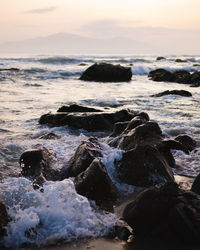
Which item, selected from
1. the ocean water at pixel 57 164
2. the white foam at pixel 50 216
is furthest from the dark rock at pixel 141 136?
the white foam at pixel 50 216

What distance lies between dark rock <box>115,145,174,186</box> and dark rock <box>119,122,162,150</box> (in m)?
0.59

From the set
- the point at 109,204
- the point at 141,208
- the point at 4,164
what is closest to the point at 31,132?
the point at 4,164

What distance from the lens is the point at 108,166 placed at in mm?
4668

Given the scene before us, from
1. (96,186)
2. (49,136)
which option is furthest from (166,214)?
(49,136)

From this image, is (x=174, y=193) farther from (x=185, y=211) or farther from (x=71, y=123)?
(x=71, y=123)

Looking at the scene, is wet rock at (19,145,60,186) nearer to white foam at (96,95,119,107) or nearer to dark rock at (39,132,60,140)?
dark rock at (39,132,60,140)

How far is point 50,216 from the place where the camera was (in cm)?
329

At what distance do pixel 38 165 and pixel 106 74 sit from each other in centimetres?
1679

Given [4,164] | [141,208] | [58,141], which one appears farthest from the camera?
[58,141]

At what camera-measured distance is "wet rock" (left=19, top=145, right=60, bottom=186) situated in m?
4.65

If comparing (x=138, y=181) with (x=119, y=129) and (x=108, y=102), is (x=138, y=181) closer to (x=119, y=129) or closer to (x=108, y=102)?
(x=119, y=129)

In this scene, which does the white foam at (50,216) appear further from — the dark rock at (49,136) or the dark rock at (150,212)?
the dark rock at (49,136)

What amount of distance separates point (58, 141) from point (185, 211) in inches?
152

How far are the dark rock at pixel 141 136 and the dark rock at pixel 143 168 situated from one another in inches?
23.1
